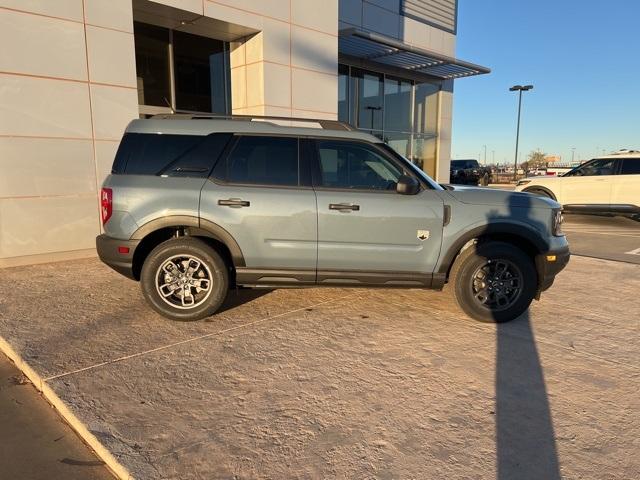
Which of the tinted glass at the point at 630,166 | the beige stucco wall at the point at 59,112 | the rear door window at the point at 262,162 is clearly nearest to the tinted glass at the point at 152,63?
the beige stucco wall at the point at 59,112

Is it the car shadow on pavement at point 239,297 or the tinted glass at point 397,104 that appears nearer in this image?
the car shadow on pavement at point 239,297

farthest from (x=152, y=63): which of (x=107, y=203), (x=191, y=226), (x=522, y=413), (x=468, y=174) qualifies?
(x=468, y=174)

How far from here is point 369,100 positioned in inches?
645

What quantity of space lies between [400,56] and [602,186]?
730cm

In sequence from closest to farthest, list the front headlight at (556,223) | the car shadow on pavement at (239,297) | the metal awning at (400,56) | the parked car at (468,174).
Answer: the front headlight at (556,223)
the car shadow on pavement at (239,297)
the metal awning at (400,56)
the parked car at (468,174)

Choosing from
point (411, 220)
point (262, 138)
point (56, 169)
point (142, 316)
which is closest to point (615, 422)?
point (411, 220)

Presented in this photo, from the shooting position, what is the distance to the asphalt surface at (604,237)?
28.2 feet

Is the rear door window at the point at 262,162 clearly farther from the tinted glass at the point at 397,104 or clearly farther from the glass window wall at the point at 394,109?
the tinted glass at the point at 397,104

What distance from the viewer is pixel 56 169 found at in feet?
23.8

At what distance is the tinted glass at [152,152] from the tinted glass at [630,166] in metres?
12.3

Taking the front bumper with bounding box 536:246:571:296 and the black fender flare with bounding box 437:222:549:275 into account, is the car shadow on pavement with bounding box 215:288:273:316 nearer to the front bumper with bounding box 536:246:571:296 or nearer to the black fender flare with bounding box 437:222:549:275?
the black fender flare with bounding box 437:222:549:275

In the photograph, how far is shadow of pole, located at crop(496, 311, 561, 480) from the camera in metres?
2.46

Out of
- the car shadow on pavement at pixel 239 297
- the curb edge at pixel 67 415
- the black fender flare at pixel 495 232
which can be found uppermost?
the black fender flare at pixel 495 232

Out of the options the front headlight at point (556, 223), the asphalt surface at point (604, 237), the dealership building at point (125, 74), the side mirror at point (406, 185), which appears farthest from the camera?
the asphalt surface at point (604, 237)
